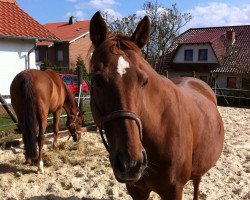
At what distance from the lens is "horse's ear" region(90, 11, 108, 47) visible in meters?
1.91

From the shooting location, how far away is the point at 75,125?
6543 millimetres

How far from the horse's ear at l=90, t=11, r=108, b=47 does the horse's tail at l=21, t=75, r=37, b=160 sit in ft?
9.70

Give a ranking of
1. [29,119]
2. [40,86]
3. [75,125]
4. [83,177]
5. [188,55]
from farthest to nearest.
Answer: [188,55]
[75,125]
[40,86]
[29,119]
[83,177]

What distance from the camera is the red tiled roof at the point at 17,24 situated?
12.0 m

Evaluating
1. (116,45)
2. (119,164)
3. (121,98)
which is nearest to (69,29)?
(116,45)

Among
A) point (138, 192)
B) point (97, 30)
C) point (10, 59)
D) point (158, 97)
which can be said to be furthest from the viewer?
point (10, 59)

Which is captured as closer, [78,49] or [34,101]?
[34,101]

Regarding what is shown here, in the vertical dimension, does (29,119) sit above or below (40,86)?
below

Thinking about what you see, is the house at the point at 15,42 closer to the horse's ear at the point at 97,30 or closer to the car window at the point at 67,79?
the car window at the point at 67,79

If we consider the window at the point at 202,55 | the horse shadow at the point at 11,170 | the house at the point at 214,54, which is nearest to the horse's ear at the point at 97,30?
the horse shadow at the point at 11,170

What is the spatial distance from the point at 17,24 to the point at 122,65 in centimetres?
1236

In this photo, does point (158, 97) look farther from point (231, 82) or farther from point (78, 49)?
point (78, 49)

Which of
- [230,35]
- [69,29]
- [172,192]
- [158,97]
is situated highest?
[69,29]

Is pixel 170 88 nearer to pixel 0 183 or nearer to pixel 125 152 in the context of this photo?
pixel 125 152
